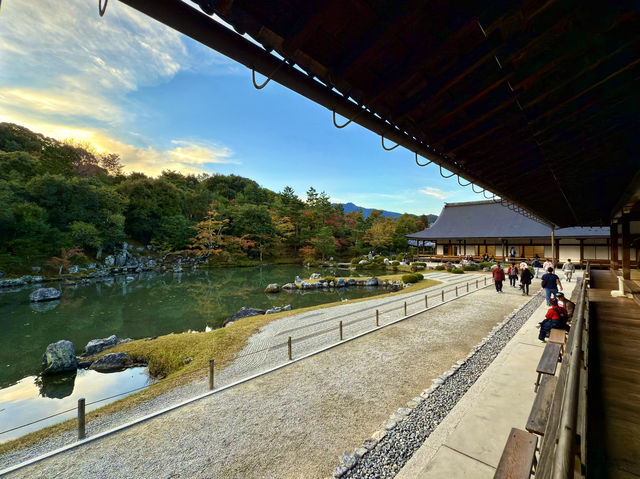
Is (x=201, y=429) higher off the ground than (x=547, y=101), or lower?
lower

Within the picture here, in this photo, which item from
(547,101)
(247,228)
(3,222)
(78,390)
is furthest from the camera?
(247,228)

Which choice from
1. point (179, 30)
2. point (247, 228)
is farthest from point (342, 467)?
point (247, 228)

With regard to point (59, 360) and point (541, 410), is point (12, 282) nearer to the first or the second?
point (59, 360)

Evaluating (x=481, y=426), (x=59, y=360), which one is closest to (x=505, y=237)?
(x=481, y=426)

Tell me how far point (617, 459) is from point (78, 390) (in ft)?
32.6

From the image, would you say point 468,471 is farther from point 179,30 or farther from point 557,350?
point 179,30

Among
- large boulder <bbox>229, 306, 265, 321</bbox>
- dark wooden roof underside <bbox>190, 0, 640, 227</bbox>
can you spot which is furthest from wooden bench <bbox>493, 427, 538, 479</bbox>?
large boulder <bbox>229, 306, 265, 321</bbox>

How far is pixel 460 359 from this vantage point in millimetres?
6027

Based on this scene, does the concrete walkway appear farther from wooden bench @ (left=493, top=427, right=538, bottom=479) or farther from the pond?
the pond

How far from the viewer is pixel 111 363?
7828 millimetres

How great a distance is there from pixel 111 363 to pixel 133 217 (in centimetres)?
3768

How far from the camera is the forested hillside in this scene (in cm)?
2442

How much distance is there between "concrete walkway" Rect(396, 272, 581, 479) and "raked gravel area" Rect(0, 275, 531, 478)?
0.54 metres

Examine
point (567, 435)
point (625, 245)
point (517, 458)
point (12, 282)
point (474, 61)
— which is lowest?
point (12, 282)
